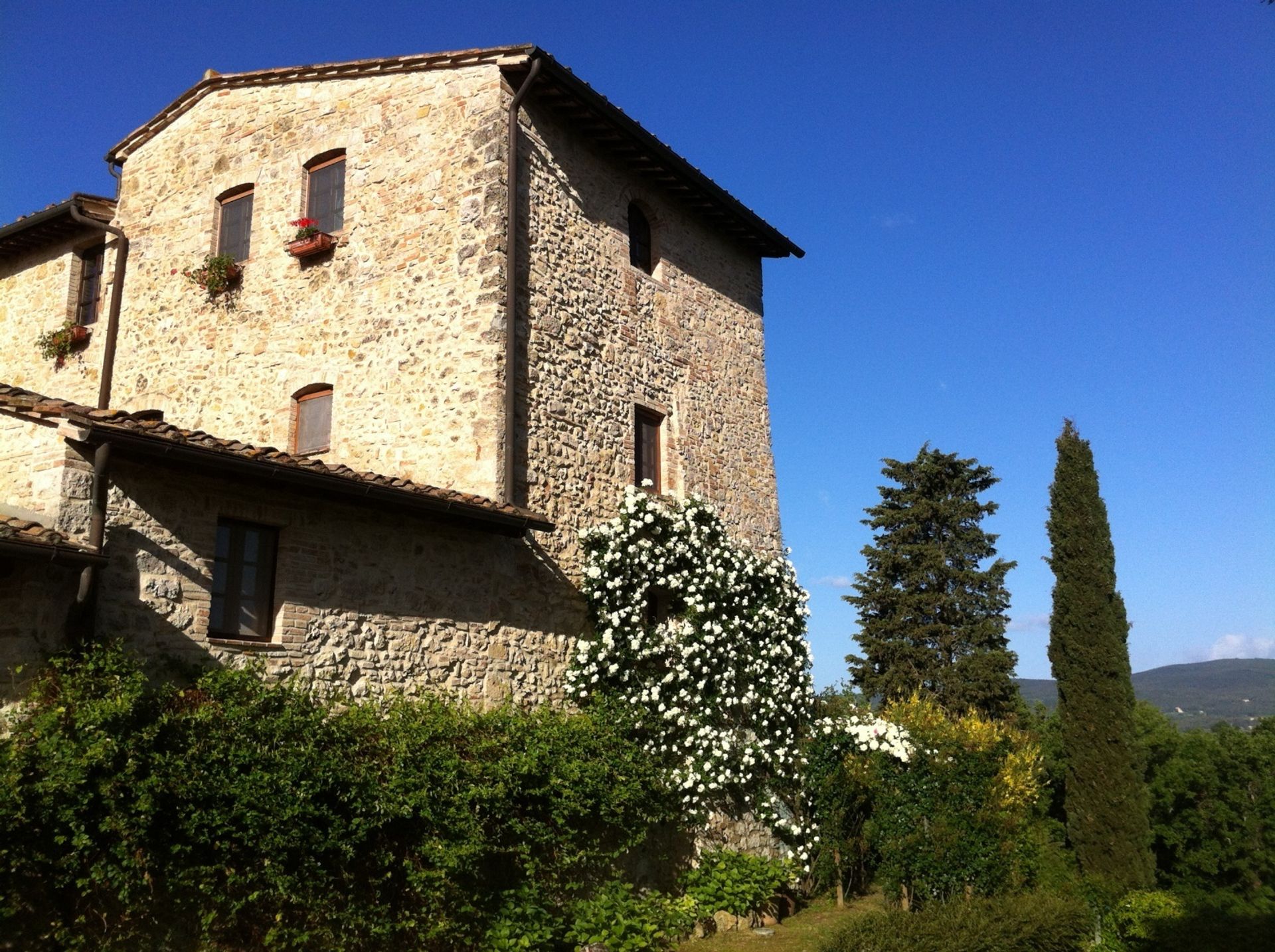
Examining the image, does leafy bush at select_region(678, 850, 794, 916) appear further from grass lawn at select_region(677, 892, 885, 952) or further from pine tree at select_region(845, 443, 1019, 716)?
pine tree at select_region(845, 443, 1019, 716)

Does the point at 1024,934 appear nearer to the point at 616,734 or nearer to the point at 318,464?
the point at 616,734

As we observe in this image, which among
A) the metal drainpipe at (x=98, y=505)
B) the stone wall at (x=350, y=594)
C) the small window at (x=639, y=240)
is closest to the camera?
the metal drainpipe at (x=98, y=505)

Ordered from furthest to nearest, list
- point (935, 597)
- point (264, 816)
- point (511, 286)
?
point (935, 597) < point (511, 286) < point (264, 816)

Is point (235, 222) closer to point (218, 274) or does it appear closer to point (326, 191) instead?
point (218, 274)

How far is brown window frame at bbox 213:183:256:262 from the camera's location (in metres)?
14.0

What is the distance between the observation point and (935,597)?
1089 inches

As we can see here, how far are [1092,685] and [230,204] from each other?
594 inches

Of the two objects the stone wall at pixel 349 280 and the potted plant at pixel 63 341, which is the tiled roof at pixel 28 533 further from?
the potted plant at pixel 63 341

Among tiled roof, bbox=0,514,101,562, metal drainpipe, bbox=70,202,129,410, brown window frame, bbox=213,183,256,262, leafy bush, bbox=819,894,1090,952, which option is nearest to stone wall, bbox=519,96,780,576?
brown window frame, bbox=213,183,256,262

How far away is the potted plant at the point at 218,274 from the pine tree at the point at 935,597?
19.0 meters

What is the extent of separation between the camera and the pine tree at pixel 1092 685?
15.3 m

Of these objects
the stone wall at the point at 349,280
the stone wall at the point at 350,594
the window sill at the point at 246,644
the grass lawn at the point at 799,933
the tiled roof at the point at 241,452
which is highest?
the stone wall at the point at 349,280

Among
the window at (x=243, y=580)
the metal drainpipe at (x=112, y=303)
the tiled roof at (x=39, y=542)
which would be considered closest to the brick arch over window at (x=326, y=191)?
the metal drainpipe at (x=112, y=303)

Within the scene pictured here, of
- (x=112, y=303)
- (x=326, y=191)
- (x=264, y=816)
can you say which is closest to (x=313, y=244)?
(x=326, y=191)
